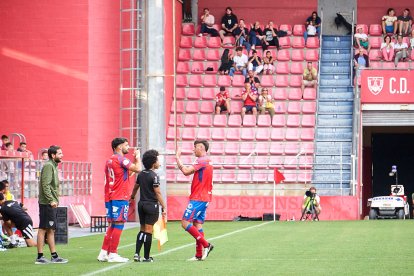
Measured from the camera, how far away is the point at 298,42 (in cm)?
4138

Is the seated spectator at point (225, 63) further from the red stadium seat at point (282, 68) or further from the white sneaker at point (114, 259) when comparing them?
the white sneaker at point (114, 259)

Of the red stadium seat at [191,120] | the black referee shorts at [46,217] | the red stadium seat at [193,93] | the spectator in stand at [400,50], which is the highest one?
the spectator in stand at [400,50]

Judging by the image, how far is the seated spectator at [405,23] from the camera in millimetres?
40719

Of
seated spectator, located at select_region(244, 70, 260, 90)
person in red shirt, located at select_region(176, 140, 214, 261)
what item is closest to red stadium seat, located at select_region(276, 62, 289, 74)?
seated spectator, located at select_region(244, 70, 260, 90)

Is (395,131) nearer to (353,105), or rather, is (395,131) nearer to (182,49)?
(353,105)

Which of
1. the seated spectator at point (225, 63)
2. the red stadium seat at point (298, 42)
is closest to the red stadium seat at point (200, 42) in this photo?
the seated spectator at point (225, 63)

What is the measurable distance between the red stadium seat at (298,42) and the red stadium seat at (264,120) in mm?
3871

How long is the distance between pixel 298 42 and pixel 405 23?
148 inches

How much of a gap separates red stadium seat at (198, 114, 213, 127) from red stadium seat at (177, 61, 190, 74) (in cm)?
211

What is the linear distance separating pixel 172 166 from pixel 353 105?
6.71m

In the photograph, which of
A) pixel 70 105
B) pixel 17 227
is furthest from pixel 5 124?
pixel 17 227

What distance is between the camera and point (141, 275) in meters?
14.1

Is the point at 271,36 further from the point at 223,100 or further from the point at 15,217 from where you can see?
the point at 15,217

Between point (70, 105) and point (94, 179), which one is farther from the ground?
point (70, 105)
